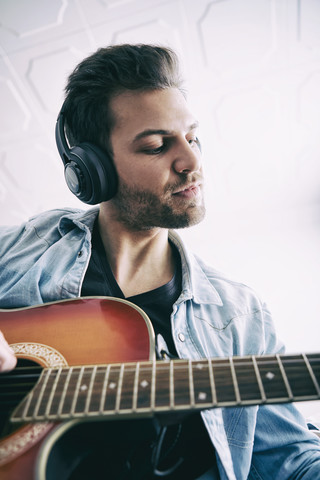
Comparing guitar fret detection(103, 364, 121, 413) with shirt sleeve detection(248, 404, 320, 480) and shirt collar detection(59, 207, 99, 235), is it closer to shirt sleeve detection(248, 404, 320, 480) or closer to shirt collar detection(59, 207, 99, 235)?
shirt sleeve detection(248, 404, 320, 480)

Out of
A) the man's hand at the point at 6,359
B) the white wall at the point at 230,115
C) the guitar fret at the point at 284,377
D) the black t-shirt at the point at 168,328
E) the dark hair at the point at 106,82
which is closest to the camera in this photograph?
the guitar fret at the point at 284,377

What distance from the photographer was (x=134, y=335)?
2.08 feet

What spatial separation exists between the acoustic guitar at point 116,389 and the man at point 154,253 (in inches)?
12.4

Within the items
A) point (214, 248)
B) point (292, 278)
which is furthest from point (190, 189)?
point (214, 248)

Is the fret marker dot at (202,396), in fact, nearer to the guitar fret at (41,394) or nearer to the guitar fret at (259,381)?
the guitar fret at (259,381)

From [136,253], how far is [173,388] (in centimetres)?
73

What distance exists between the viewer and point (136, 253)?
3.83ft

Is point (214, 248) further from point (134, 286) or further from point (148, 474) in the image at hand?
point (148, 474)

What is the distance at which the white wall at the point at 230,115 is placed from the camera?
182cm

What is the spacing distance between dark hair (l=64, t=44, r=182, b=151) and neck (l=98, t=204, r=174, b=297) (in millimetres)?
332

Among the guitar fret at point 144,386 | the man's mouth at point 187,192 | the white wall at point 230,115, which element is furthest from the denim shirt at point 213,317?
the white wall at point 230,115

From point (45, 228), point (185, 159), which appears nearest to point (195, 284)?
point (185, 159)

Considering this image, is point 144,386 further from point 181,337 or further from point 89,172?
point 89,172

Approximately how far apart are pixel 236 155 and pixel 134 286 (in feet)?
6.98
